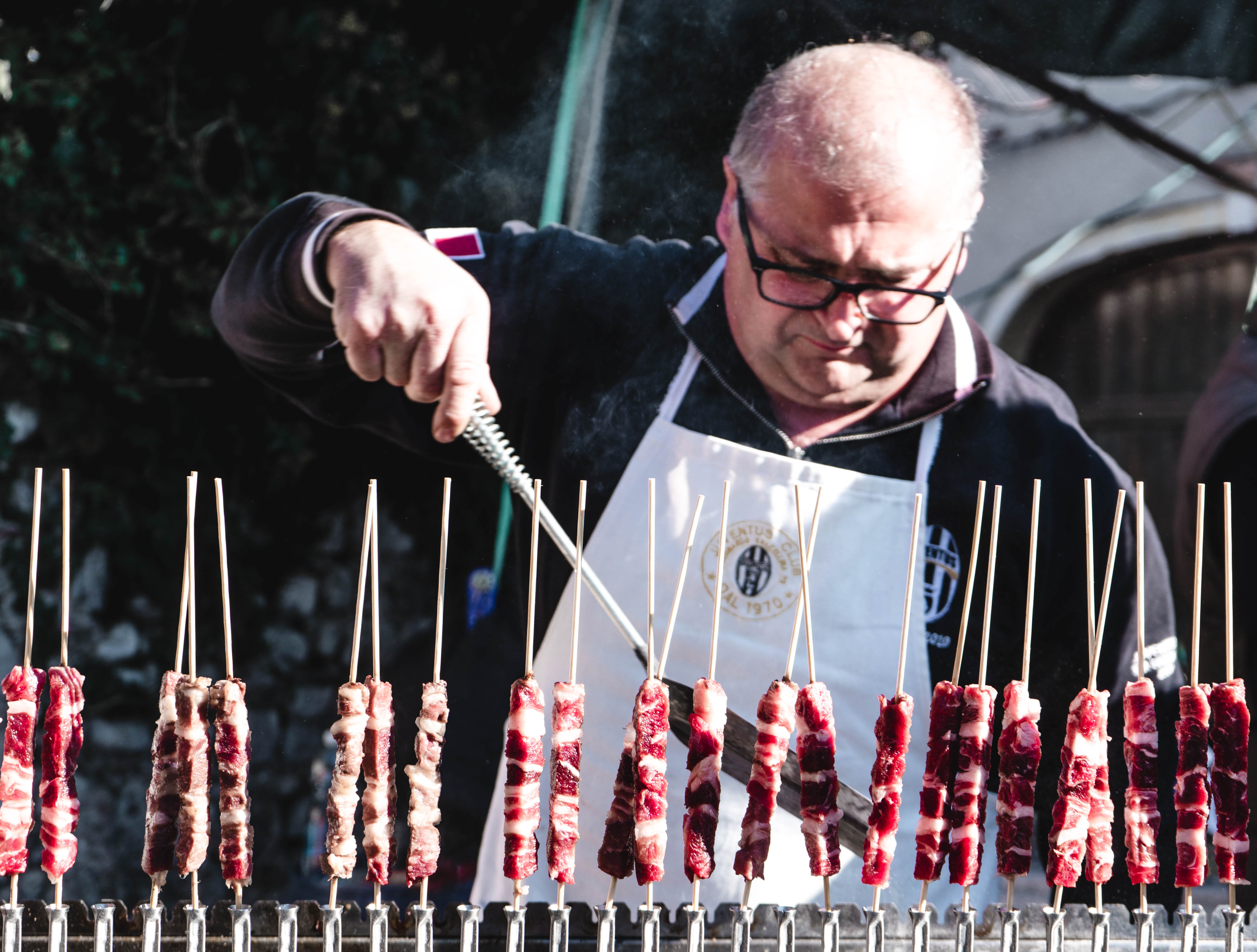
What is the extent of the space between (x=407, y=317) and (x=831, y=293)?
1.12 metres

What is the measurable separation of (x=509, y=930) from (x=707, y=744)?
59 cm

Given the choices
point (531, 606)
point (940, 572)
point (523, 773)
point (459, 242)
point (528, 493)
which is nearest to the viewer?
point (531, 606)

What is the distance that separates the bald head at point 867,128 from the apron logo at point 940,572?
2.81ft

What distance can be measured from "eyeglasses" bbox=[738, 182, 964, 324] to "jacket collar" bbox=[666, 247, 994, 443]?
11cm

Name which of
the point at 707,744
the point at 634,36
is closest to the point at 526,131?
the point at 634,36

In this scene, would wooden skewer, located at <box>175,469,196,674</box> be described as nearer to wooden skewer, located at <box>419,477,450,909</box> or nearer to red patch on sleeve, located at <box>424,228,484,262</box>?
wooden skewer, located at <box>419,477,450,909</box>

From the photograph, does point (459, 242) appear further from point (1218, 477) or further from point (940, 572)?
point (1218, 477)

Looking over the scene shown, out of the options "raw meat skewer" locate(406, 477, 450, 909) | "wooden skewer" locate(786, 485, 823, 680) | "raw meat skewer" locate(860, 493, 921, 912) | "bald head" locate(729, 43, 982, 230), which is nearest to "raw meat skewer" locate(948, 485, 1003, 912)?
"raw meat skewer" locate(860, 493, 921, 912)

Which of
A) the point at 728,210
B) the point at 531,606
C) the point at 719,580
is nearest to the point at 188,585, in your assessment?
the point at 531,606

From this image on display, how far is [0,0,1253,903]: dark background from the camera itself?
304 cm

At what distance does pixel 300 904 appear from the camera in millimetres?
2406

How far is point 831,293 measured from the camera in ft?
9.31

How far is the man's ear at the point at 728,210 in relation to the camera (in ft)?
9.76

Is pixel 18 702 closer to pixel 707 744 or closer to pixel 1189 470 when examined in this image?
pixel 707 744
